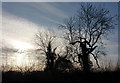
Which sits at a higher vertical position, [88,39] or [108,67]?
[88,39]

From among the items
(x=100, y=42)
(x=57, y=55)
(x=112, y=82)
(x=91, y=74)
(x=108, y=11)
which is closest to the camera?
(x=112, y=82)

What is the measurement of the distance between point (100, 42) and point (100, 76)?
1053 cm

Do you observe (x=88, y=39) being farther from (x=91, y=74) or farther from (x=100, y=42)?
(x=91, y=74)

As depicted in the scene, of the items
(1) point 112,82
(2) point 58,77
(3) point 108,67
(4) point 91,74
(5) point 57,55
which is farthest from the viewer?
(5) point 57,55

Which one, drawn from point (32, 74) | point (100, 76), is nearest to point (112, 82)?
point (100, 76)

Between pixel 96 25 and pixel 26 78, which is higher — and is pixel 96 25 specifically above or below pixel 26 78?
above

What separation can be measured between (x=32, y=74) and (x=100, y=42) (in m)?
10.7

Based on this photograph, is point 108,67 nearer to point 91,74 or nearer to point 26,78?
point 91,74

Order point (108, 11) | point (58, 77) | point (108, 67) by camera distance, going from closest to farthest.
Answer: point (108, 67)
point (58, 77)
point (108, 11)

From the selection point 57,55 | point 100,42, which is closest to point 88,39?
point 100,42

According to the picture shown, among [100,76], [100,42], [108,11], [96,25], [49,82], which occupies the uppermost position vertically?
[108,11]

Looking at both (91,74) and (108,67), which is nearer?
(108,67)

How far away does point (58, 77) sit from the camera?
24.2 ft

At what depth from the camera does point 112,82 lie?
5.75m
